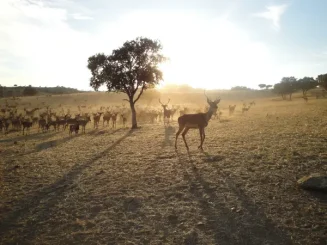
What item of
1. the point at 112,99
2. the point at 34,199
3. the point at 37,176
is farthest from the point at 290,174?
Result: the point at 112,99

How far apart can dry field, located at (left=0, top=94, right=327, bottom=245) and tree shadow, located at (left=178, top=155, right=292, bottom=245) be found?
0.03 metres

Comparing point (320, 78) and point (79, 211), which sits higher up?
point (320, 78)

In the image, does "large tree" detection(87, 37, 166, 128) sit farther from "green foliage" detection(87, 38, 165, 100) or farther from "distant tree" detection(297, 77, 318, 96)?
"distant tree" detection(297, 77, 318, 96)

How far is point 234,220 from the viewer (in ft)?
28.2

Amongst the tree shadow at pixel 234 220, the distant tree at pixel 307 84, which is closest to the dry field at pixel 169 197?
the tree shadow at pixel 234 220

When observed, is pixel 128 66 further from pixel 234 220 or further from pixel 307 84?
pixel 307 84

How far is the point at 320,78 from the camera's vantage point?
260 ft

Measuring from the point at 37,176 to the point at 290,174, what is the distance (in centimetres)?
1035

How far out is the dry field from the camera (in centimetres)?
812

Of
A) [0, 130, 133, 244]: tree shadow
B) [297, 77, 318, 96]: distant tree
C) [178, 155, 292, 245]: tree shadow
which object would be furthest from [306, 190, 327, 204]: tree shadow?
[297, 77, 318, 96]: distant tree

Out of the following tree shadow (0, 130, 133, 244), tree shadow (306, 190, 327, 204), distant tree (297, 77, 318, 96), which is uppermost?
distant tree (297, 77, 318, 96)

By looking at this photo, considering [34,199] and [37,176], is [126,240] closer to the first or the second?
[34,199]

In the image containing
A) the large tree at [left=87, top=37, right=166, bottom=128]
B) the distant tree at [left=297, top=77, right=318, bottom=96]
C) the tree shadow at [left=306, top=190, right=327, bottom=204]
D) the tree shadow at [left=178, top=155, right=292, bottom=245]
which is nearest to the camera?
the tree shadow at [left=178, top=155, right=292, bottom=245]

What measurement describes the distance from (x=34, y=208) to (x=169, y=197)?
4.30m
